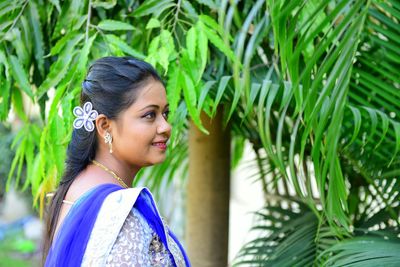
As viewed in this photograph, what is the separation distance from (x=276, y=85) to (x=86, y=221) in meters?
0.97

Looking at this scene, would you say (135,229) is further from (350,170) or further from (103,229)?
(350,170)

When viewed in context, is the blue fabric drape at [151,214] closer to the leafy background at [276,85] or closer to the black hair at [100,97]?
the black hair at [100,97]

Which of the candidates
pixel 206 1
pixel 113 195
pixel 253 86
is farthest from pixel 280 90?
pixel 113 195

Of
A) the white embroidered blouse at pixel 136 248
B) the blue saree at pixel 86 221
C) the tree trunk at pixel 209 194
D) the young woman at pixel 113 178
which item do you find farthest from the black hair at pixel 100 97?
the tree trunk at pixel 209 194

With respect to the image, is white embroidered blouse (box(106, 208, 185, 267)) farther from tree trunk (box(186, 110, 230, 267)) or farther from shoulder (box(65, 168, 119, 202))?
tree trunk (box(186, 110, 230, 267))

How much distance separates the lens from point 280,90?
2.75 meters

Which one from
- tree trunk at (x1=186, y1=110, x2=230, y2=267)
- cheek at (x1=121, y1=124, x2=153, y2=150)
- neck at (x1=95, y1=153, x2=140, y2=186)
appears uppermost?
cheek at (x1=121, y1=124, x2=153, y2=150)

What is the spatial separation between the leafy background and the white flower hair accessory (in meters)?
0.37

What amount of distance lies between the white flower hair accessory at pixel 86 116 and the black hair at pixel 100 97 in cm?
1

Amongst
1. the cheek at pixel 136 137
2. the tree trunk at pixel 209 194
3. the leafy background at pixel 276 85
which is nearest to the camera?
the cheek at pixel 136 137

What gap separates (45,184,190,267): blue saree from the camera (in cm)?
199

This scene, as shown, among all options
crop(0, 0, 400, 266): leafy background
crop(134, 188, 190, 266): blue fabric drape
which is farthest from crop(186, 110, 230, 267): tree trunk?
crop(134, 188, 190, 266): blue fabric drape

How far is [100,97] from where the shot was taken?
2111mm

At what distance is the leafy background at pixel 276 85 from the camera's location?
2289 mm
